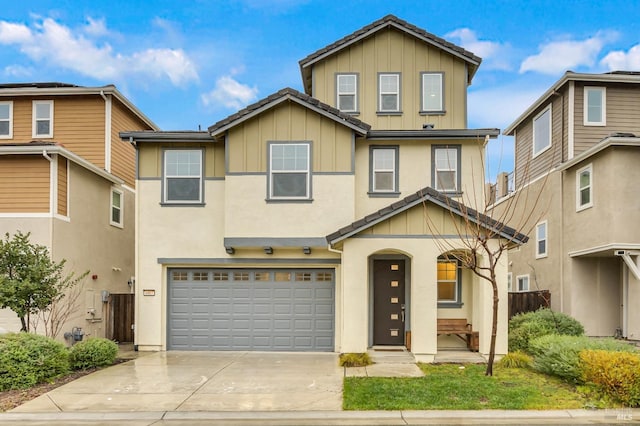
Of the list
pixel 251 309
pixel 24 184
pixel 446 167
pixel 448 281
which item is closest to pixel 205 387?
pixel 251 309

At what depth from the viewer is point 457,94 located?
54.1ft

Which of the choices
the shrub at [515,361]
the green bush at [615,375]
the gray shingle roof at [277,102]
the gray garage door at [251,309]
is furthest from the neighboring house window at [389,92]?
the green bush at [615,375]

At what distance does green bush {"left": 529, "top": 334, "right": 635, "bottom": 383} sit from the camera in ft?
32.7

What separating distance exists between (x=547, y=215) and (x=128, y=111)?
16251 millimetres

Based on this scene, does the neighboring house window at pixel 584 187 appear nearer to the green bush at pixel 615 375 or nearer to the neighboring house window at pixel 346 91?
the neighboring house window at pixel 346 91

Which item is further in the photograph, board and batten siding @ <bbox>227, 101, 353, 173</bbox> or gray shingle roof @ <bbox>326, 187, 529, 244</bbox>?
board and batten siding @ <bbox>227, 101, 353, 173</bbox>

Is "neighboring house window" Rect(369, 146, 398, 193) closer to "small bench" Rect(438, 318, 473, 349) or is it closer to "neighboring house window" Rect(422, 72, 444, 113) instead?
"neighboring house window" Rect(422, 72, 444, 113)

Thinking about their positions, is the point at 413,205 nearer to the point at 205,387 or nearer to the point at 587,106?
the point at 205,387

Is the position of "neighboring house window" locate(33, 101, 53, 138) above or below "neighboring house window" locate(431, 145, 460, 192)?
above

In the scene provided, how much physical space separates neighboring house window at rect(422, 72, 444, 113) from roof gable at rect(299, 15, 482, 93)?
0.90m

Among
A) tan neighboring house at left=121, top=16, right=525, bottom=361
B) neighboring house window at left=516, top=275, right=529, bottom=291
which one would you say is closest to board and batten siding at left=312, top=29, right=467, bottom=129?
tan neighboring house at left=121, top=16, right=525, bottom=361

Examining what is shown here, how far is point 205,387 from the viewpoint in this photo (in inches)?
403

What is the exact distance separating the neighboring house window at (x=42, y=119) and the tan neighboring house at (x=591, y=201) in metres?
16.1

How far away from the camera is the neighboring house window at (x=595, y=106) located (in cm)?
1720
